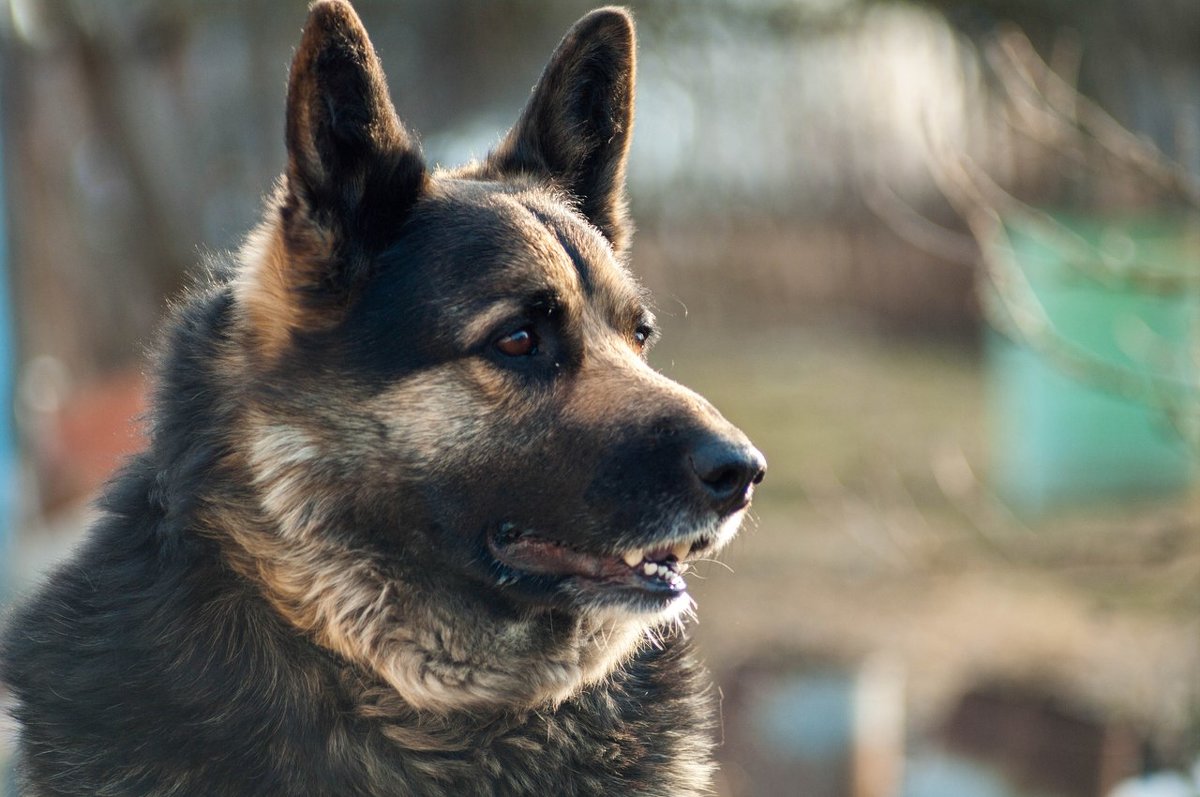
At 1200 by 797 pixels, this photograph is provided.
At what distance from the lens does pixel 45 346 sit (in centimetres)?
961

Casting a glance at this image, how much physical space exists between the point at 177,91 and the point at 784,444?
7044 millimetres

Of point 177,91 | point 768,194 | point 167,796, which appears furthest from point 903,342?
point 167,796

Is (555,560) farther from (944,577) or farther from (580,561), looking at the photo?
(944,577)

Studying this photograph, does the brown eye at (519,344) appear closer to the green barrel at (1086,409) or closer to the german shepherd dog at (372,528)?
the german shepherd dog at (372,528)

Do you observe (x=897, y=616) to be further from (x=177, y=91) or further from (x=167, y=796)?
(x=167, y=796)

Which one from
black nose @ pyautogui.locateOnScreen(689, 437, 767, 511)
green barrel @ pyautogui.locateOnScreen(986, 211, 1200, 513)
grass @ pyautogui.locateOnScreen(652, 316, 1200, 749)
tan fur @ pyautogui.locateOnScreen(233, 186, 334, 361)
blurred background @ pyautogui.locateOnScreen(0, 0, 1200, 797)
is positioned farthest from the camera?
green barrel @ pyautogui.locateOnScreen(986, 211, 1200, 513)

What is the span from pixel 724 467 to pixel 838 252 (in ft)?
44.5

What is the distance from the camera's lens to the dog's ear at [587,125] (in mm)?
3332

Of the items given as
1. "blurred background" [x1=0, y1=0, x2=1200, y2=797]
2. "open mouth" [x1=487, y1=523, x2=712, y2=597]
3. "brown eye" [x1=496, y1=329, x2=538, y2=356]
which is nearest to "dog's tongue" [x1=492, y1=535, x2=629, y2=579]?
"open mouth" [x1=487, y1=523, x2=712, y2=597]

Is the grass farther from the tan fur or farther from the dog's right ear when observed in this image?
the tan fur

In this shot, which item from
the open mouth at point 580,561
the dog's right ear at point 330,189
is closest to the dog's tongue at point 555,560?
the open mouth at point 580,561

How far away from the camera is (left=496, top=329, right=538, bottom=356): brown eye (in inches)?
114

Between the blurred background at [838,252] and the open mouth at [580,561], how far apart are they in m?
1.04

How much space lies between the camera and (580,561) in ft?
9.15
